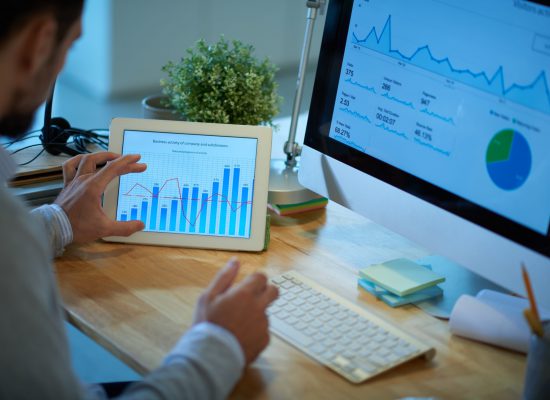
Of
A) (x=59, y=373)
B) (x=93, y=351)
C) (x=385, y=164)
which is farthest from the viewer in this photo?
(x=93, y=351)

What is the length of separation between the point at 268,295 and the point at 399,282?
0.31 metres

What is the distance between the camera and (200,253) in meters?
1.43

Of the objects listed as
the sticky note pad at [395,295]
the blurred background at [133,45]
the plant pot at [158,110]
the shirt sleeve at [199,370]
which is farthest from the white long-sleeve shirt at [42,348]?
the blurred background at [133,45]

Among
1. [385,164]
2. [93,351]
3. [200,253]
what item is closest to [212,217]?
[200,253]

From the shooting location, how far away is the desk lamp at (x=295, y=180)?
5.22 feet

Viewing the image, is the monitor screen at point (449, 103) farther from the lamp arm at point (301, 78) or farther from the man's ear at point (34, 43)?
the man's ear at point (34, 43)

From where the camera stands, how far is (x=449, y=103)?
1243mm

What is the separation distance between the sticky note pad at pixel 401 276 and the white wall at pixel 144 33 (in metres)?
3.19

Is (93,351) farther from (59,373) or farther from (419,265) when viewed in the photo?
(59,373)

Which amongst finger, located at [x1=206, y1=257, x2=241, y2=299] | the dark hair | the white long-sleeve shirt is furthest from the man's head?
finger, located at [x1=206, y1=257, x2=241, y2=299]

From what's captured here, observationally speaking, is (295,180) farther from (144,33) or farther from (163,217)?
(144,33)

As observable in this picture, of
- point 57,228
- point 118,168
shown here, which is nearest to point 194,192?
point 118,168

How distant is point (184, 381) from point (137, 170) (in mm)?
536

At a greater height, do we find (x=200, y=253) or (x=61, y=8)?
(x=61, y=8)
